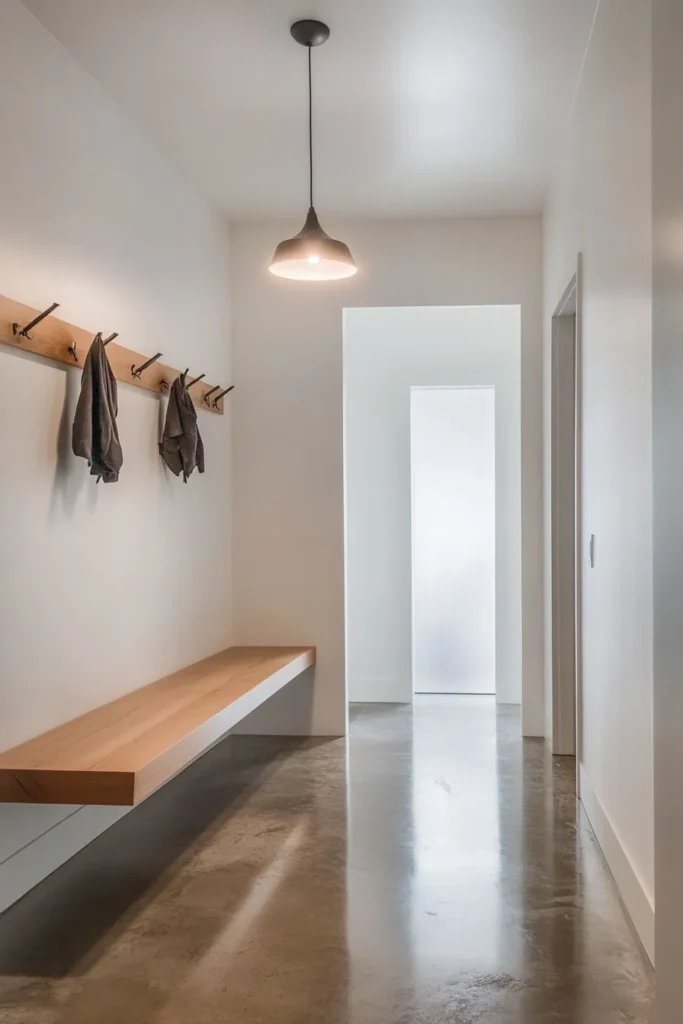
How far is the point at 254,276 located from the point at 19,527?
274 cm

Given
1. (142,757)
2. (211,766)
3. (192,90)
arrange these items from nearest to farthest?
(142,757) < (192,90) < (211,766)

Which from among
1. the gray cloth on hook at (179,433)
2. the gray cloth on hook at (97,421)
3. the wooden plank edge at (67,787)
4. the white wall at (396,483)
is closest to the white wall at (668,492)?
the wooden plank edge at (67,787)

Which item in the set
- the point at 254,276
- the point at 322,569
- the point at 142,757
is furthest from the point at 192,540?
the point at 142,757

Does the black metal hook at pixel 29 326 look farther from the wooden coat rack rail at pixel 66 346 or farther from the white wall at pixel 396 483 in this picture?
the white wall at pixel 396 483

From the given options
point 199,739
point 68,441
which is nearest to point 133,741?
point 199,739

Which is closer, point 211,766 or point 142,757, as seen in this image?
point 142,757

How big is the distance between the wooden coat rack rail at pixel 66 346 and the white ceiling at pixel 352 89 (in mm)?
1011

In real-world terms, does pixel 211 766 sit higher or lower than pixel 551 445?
lower

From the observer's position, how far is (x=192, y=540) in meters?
4.42

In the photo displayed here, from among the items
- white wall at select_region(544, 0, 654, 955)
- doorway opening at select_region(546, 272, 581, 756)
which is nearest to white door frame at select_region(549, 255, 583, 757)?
doorway opening at select_region(546, 272, 581, 756)

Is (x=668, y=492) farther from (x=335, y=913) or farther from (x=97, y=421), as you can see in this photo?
(x=97, y=421)

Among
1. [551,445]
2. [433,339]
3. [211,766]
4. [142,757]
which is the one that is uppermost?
[433,339]

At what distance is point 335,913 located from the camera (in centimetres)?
265

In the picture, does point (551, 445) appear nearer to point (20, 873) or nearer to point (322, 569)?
point (322, 569)
